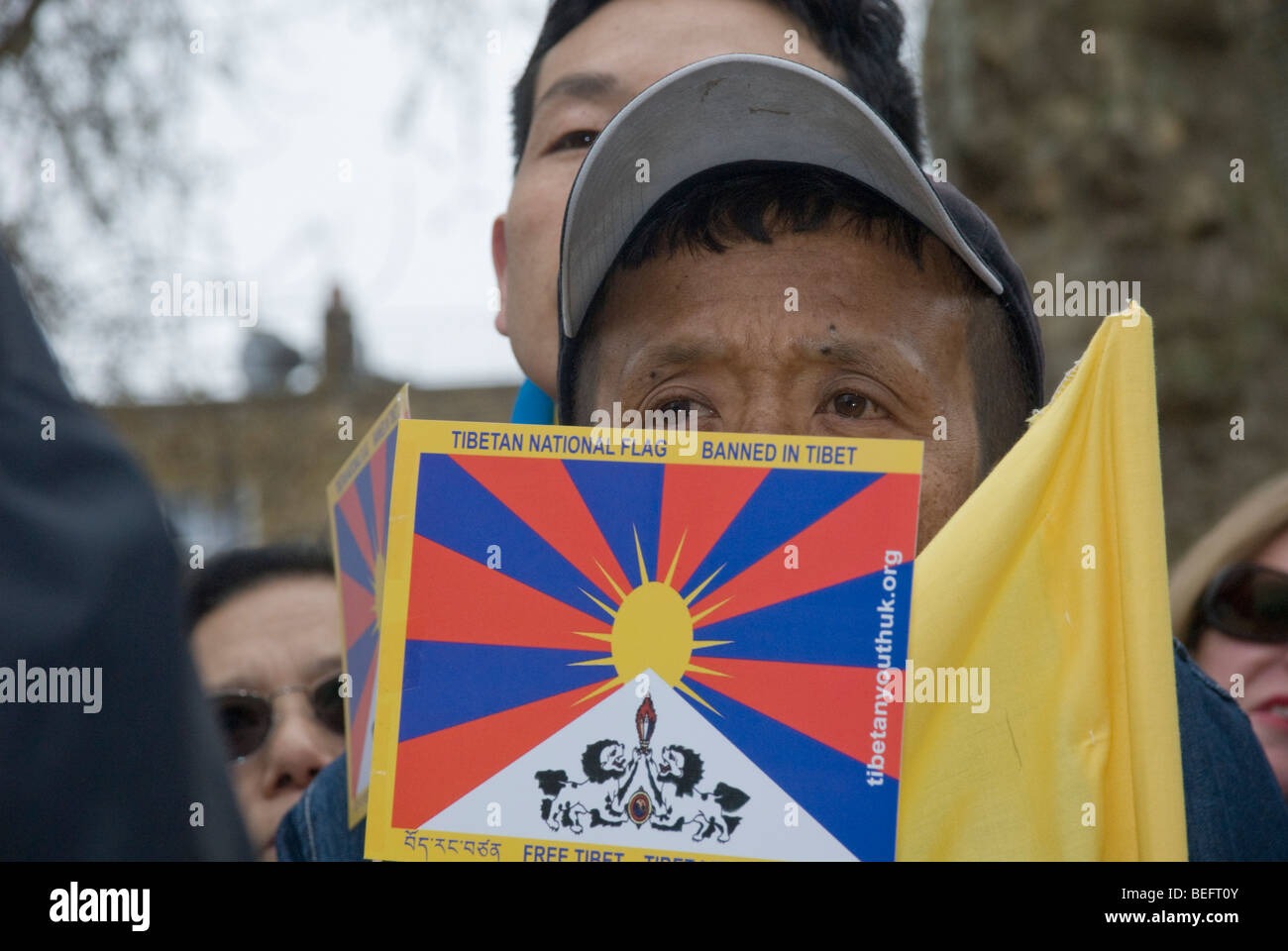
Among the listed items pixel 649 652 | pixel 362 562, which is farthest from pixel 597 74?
pixel 649 652

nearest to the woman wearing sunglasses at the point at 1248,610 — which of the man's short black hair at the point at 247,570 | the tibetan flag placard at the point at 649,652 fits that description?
the tibetan flag placard at the point at 649,652

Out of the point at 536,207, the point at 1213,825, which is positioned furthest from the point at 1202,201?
the point at 1213,825

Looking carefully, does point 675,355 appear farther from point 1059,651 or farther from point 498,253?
point 498,253

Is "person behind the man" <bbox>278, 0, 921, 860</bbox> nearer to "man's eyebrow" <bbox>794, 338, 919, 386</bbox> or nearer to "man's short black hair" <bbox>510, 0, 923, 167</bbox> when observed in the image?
"man's short black hair" <bbox>510, 0, 923, 167</bbox>

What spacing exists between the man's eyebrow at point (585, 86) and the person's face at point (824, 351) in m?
0.49

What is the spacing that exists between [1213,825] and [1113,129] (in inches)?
147

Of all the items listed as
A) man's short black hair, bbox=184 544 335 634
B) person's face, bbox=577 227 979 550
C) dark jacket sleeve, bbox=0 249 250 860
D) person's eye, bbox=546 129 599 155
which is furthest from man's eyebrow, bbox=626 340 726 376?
man's short black hair, bbox=184 544 335 634

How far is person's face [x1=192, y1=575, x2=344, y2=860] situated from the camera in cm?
237

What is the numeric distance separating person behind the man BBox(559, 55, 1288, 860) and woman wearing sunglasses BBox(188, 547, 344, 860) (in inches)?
43.3

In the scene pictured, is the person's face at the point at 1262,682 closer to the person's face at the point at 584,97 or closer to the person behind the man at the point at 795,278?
the person behind the man at the point at 795,278

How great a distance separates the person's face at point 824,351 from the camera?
1547 mm

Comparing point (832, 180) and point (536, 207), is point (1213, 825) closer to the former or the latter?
point (832, 180)

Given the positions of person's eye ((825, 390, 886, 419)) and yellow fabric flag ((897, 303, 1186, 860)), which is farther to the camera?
person's eye ((825, 390, 886, 419))
